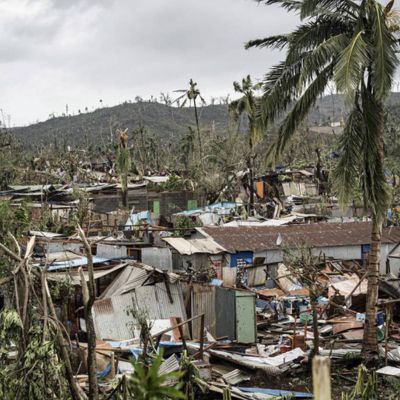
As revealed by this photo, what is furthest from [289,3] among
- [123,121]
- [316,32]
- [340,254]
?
[123,121]

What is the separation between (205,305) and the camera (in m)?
14.0

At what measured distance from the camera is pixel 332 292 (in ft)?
56.6

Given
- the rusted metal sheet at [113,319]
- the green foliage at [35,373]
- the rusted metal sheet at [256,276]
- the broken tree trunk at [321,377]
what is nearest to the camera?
the broken tree trunk at [321,377]

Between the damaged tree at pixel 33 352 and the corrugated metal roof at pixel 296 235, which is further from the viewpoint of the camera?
the corrugated metal roof at pixel 296 235

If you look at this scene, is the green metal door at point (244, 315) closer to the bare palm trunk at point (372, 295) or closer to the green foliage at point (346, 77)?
the bare palm trunk at point (372, 295)

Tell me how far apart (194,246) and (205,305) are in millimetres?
4920

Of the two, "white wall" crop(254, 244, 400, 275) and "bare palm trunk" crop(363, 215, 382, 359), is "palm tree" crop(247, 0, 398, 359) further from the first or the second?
"white wall" crop(254, 244, 400, 275)

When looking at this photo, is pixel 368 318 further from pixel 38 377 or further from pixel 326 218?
pixel 326 218

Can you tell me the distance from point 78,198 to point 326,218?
486 inches

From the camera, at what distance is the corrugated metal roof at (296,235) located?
21.0 meters

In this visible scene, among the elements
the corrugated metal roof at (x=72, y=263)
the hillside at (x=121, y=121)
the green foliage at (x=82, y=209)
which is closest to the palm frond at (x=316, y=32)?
the corrugated metal roof at (x=72, y=263)

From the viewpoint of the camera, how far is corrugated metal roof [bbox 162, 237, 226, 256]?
1811cm

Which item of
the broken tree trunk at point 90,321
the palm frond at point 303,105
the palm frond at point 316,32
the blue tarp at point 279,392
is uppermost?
the palm frond at point 316,32

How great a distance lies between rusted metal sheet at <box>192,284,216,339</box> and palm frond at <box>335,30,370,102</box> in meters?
6.30
